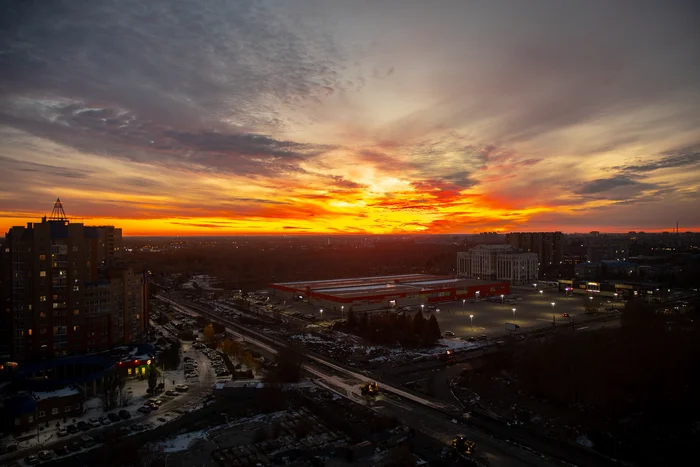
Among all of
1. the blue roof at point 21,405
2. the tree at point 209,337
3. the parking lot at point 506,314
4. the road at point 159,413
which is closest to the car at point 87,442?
the road at point 159,413

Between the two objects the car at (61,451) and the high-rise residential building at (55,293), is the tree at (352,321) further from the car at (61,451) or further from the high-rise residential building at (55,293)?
the car at (61,451)

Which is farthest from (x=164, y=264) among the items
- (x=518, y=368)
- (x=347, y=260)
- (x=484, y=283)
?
(x=518, y=368)

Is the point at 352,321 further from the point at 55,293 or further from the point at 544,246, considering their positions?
the point at 544,246

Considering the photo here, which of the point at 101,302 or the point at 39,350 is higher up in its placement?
the point at 101,302

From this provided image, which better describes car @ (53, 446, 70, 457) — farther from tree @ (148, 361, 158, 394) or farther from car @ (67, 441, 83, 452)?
tree @ (148, 361, 158, 394)

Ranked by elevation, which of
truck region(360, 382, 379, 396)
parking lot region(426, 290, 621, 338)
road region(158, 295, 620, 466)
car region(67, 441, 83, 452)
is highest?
parking lot region(426, 290, 621, 338)

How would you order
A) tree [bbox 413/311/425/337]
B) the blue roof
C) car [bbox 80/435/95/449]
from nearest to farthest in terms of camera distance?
car [bbox 80/435/95/449] → the blue roof → tree [bbox 413/311/425/337]

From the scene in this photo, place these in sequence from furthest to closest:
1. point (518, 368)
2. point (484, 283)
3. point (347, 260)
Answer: point (347, 260) → point (484, 283) → point (518, 368)

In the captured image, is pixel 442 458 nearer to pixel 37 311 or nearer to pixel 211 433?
pixel 211 433

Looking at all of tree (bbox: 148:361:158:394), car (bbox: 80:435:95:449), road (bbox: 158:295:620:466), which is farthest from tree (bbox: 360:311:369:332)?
car (bbox: 80:435:95:449)
